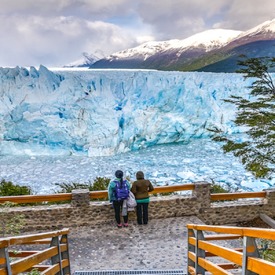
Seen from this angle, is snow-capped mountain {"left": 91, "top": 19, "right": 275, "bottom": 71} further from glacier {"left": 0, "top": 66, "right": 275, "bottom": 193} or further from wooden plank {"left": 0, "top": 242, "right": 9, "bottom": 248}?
wooden plank {"left": 0, "top": 242, "right": 9, "bottom": 248}

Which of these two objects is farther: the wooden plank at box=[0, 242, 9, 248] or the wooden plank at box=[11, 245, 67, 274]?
the wooden plank at box=[11, 245, 67, 274]

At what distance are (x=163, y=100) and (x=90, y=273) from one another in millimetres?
17518

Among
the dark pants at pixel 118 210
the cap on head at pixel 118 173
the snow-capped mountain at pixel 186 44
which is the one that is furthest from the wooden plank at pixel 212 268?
the snow-capped mountain at pixel 186 44

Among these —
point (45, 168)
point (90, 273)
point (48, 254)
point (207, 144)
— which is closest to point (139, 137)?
point (207, 144)

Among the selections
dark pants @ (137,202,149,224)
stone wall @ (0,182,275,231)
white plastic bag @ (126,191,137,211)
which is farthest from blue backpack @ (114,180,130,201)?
stone wall @ (0,182,275,231)

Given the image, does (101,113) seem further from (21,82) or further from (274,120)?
(274,120)

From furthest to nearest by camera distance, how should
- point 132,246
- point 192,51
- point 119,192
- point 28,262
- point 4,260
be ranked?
point 192,51
point 119,192
point 132,246
point 28,262
point 4,260

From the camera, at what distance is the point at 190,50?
61.7 metres

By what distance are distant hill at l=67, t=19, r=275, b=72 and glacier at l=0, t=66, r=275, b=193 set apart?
25973 mm

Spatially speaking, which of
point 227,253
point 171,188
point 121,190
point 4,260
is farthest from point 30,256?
point 171,188

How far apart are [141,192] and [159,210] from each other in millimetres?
929

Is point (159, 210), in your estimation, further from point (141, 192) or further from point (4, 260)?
point (4, 260)

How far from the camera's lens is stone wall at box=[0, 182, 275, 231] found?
634 cm

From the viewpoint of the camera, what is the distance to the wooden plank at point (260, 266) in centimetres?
134
